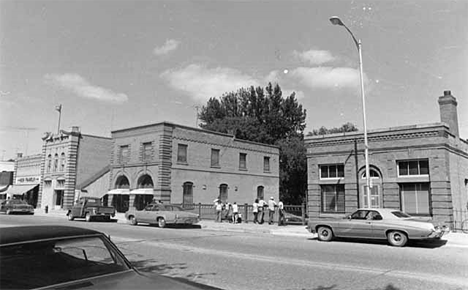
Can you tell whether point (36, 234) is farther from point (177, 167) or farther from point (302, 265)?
point (177, 167)

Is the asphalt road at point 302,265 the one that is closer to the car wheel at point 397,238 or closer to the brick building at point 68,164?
the car wheel at point 397,238

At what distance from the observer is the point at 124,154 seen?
124 feet

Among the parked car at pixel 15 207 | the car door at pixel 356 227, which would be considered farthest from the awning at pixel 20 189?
the car door at pixel 356 227

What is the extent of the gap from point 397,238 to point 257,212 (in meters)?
11.5

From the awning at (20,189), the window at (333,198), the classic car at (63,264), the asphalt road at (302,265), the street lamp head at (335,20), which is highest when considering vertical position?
the street lamp head at (335,20)

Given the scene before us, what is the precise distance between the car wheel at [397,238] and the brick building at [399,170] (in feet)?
24.2

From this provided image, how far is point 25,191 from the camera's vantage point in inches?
1957

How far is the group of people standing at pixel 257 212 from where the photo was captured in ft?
79.5

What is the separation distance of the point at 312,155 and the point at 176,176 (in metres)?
13.7

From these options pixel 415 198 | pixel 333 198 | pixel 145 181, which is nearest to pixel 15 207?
pixel 145 181

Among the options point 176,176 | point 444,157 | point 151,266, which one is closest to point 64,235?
point 151,266

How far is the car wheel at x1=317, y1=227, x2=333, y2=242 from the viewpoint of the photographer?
1645cm

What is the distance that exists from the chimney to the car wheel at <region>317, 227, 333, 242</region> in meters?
12.7

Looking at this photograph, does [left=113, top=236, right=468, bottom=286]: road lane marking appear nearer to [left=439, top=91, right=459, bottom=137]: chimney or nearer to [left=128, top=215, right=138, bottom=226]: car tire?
[left=128, top=215, right=138, bottom=226]: car tire
